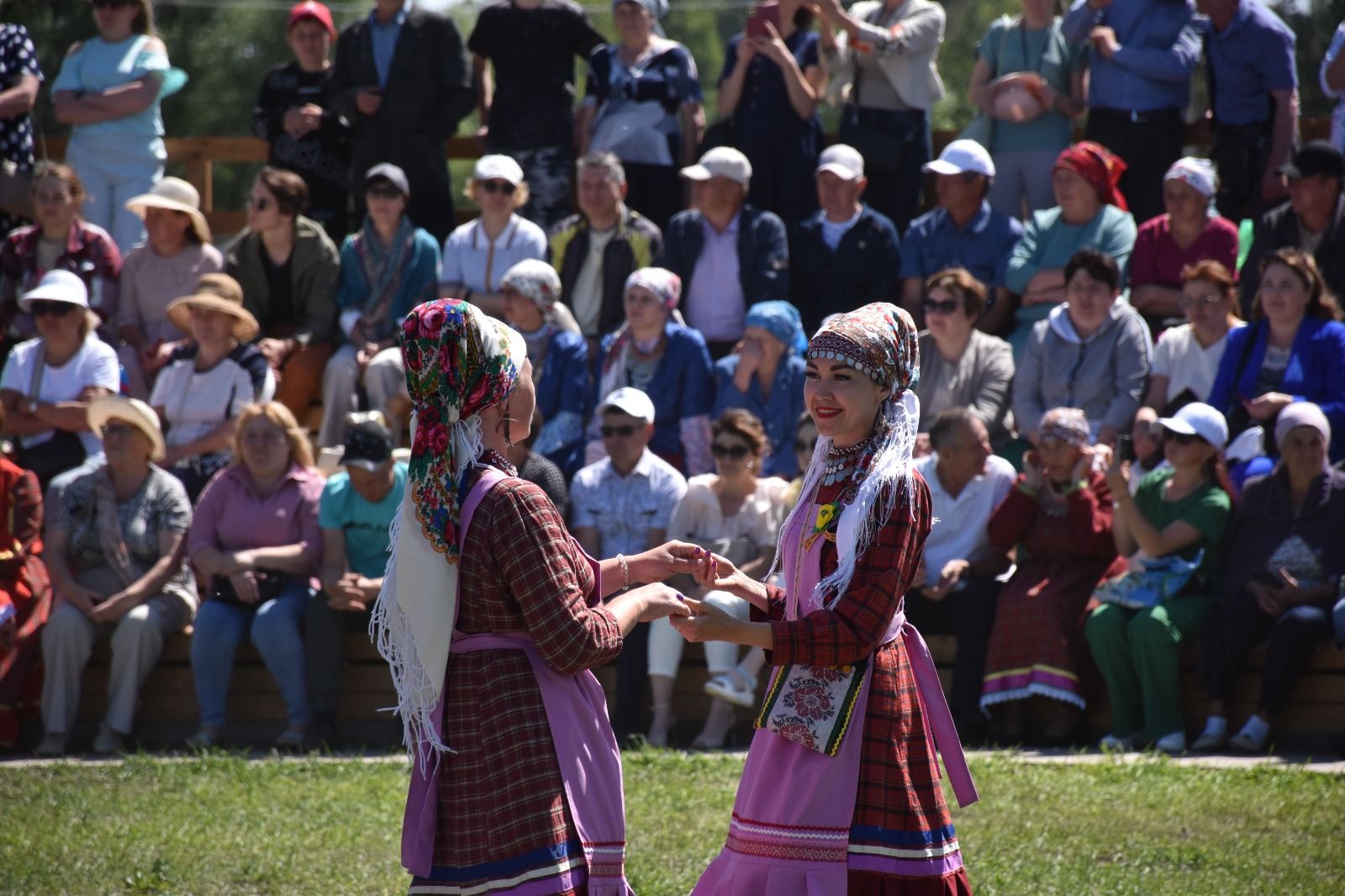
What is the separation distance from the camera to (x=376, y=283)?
34.3ft

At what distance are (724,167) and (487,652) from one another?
21.4ft

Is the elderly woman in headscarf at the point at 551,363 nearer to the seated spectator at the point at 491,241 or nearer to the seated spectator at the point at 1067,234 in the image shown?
the seated spectator at the point at 491,241

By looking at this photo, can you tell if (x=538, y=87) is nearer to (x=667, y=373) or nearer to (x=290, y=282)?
(x=290, y=282)

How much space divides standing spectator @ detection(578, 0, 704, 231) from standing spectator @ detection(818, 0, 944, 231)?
1023 mm

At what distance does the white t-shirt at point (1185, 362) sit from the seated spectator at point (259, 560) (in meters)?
4.63

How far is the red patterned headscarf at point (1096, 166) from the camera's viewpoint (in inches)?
375

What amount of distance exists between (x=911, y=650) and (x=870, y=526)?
0.42 metres

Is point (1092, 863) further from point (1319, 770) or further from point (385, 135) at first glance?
point (385, 135)

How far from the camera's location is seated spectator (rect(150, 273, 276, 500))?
31.3ft

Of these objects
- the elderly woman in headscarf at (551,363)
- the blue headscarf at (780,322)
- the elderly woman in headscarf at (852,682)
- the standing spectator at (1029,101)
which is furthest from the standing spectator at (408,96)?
the elderly woman in headscarf at (852,682)

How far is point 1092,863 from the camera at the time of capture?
5863mm

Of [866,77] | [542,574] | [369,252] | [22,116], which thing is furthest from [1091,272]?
[22,116]

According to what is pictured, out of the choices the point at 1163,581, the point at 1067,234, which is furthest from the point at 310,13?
the point at 1163,581

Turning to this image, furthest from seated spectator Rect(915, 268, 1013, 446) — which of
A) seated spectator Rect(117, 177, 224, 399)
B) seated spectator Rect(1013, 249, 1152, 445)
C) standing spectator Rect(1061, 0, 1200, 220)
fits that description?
seated spectator Rect(117, 177, 224, 399)
